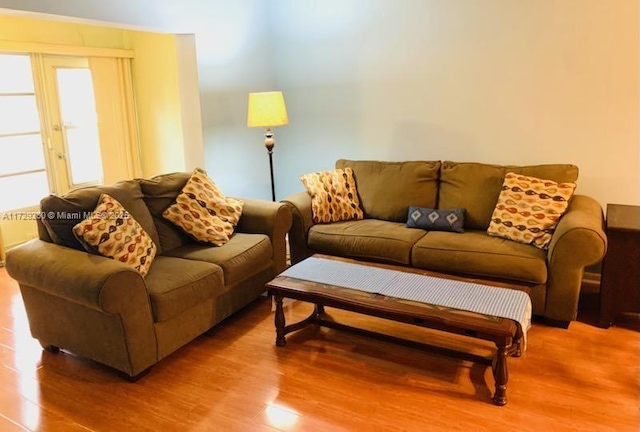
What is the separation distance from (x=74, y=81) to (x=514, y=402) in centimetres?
484

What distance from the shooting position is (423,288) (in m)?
2.56

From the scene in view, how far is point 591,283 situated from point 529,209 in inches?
34.8

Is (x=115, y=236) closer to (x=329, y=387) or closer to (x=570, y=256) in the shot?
(x=329, y=387)

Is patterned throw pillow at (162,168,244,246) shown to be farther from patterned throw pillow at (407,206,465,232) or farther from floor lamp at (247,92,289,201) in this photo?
patterned throw pillow at (407,206,465,232)

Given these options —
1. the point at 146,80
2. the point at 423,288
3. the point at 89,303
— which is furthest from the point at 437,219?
the point at 146,80

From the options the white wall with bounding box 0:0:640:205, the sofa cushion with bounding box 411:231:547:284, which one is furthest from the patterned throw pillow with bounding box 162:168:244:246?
the sofa cushion with bounding box 411:231:547:284

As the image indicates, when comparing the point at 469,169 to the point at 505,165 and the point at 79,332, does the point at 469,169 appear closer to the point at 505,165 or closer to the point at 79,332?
the point at 505,165

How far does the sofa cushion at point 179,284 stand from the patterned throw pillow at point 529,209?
1925 millimetres

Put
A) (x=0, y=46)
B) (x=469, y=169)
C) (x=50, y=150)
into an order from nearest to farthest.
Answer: (x=469, y=169) → (x=0, y=46) → (x=50, y=150)

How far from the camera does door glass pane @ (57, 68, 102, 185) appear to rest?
15.7ft

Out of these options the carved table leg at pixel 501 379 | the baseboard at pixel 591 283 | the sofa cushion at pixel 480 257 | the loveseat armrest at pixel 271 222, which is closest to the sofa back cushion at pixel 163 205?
the loveseat armrest at pixel 271 222

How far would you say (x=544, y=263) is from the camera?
9.48 feet

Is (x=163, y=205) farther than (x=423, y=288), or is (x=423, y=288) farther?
(x=163, y=205)

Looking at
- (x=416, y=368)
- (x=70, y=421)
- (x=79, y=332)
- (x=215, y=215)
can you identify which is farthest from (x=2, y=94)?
(x=416, y=368)
